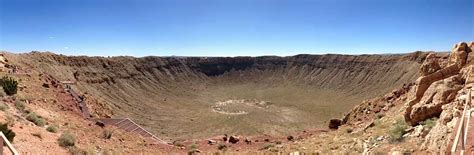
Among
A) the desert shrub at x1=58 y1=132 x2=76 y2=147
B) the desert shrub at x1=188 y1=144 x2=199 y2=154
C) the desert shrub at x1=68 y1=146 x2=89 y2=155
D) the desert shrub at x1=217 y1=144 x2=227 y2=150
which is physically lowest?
the desert shrub at x1=217 y1=144 x2=227 y2=150

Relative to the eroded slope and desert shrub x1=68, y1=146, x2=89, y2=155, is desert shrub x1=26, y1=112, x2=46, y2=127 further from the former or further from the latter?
the eroded slope

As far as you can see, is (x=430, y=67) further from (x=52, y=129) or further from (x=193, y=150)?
(x=52, y=129)

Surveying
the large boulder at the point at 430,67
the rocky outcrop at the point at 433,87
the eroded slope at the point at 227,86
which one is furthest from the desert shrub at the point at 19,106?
the large boulder at the point at 430,67

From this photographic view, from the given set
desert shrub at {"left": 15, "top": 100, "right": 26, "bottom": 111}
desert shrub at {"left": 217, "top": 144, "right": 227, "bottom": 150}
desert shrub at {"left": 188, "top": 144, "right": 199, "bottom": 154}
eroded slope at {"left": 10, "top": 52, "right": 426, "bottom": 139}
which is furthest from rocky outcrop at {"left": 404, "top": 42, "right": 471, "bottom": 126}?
eroded slope at {"left": 10, "top": 52, "right": 426, "bottom": 139}

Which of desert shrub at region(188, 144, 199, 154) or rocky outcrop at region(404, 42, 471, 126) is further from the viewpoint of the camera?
desert shrub at region(188, 144, 199, 154)

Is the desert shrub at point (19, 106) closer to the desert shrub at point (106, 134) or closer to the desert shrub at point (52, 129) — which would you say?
the desert shrub at point (52, 129)

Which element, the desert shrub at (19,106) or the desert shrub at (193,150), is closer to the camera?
the desert shrub at (19,106)

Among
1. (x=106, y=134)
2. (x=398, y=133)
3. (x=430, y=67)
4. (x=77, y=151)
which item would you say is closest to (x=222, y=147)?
(x=106, y=134)

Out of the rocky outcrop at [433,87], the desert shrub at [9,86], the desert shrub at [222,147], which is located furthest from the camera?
the desert shrub at [9,86]
